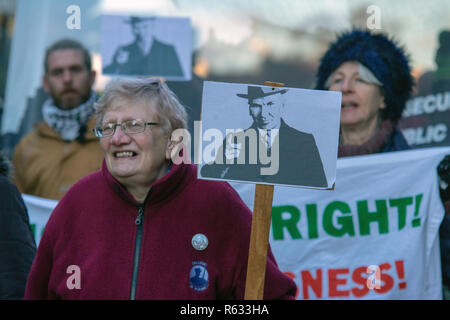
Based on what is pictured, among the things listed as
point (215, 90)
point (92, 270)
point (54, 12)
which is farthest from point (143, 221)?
point (54, 12)

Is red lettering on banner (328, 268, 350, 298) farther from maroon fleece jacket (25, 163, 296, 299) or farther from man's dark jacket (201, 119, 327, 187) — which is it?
man's dark jacket (201, 119, 327, 187)

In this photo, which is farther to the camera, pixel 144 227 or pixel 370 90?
pixel 370 90

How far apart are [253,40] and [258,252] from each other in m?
2.64

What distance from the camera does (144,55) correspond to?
189 inches

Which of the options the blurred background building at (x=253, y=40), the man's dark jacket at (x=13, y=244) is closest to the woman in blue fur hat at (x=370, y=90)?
the blurred background building at (x=253, y=40)

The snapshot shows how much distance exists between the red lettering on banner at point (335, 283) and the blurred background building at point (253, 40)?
1.11 m

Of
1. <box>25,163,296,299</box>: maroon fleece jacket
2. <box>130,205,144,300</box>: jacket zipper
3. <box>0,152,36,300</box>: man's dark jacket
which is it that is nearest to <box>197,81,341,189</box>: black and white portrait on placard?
<box>25,163,296,299</box>: maroon fleece jacket

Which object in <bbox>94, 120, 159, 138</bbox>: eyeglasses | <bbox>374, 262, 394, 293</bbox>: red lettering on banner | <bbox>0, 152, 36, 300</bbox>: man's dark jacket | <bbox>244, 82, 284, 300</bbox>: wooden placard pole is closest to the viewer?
<bbox>244, 82, 284, 300</bbox>: wooden placard pole

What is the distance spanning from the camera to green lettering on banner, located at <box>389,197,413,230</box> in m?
3.95

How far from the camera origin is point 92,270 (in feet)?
8.32

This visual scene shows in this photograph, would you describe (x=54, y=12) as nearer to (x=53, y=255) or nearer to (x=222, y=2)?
(x=222, y=2)

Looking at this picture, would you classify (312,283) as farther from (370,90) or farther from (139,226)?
(139,226)

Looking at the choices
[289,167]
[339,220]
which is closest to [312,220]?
[339,220]

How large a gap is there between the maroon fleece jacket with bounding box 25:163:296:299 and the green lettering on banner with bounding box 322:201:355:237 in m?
1.41
